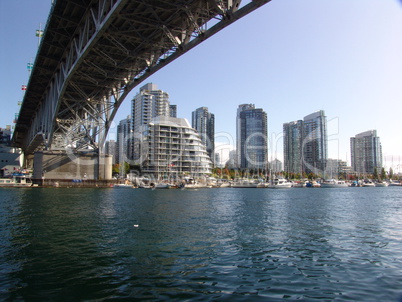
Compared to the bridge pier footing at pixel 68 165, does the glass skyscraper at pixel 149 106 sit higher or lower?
higher

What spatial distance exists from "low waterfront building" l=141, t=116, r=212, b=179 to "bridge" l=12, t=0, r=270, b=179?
42.8 metres

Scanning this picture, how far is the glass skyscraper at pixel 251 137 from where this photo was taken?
164 m

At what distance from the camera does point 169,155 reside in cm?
10106

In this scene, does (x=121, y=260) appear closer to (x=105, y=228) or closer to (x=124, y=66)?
(x=105, y=228)

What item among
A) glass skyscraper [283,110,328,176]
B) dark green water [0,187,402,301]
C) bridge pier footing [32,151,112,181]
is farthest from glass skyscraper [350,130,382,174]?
dark green water [0,187,402,301]

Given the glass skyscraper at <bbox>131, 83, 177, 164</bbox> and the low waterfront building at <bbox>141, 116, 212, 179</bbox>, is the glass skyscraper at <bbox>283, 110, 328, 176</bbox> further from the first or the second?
the glass skyscraper at <bbox>131, 83, 177, 164</bbox>

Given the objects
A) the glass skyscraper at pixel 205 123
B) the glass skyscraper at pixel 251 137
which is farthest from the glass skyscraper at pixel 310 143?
the glass skyscraper at pixel 205 123

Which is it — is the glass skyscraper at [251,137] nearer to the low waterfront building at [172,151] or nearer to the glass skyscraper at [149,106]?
the glass skyscraper at [149,106]

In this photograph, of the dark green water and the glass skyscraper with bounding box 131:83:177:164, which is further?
the glass skyscraper with bounding box 131:83:177:164

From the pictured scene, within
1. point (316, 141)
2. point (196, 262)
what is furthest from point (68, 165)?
point (316, 141)

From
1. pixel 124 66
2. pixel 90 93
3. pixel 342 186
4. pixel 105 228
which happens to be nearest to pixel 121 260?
pixel 105 228

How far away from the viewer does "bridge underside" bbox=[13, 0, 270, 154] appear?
2230cm

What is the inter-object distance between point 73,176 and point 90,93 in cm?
1848

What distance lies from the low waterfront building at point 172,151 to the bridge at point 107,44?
4276 centimetres
